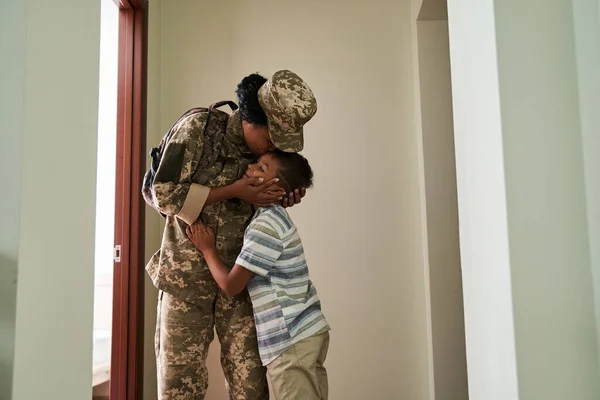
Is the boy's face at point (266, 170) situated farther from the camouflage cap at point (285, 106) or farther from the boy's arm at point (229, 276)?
the boy's arm at point (229, 276)

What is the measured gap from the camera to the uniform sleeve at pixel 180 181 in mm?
1383

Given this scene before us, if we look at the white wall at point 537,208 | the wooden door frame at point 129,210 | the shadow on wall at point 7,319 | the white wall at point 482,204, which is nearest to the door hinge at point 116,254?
the wooden door frame at point 129,210

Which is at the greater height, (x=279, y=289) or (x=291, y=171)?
(x=291, y=171)

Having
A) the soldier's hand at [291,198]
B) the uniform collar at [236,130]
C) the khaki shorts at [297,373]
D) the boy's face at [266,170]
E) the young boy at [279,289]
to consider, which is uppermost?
the uniform collar at [236,130]

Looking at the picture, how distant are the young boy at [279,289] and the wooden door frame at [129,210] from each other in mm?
766

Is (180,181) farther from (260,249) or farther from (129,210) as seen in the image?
(129,210)

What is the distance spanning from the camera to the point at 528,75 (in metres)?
0.93

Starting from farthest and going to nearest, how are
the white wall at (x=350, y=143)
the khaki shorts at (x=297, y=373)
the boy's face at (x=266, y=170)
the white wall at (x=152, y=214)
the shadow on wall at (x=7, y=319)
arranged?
the white wall at (x=350, y=143)
the white wall at (x=152, y=214)
the boy's face at (x=266, y=170)
the khaki shorts at (x=297, y=373)
the shadow on wall at (x=7, y=319)

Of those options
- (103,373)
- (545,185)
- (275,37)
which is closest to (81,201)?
(545,185)

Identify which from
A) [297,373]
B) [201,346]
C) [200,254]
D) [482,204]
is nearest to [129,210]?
[200,254]

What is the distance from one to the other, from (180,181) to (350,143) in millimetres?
1316

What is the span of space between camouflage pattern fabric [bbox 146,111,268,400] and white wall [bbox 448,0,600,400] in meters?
0.80

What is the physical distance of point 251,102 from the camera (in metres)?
1.43

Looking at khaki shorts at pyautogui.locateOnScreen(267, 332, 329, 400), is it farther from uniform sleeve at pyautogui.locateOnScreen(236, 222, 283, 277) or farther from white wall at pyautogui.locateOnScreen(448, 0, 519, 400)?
white wall at pyautogui.locateOnScreen(448, 0, 519, 400)
